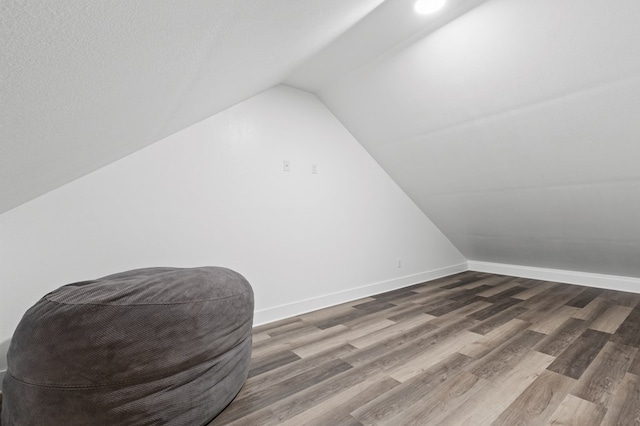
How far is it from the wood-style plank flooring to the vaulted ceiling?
4.01 ft

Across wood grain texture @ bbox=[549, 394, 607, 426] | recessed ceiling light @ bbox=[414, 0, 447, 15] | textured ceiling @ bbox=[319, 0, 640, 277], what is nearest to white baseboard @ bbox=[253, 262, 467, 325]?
textured ceiling @ bbox=[319, 0, 640, 277]

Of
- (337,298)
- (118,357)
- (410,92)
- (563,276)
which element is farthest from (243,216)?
(563,276)

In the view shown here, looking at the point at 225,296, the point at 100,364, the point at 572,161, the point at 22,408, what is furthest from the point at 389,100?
the point at 22,408

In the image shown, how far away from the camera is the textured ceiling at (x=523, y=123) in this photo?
178cm

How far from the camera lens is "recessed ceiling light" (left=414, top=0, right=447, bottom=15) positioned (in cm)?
182

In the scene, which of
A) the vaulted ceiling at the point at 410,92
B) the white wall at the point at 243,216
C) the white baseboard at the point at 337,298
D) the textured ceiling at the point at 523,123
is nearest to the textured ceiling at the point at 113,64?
the vaulted ceiling at the point at 410,92

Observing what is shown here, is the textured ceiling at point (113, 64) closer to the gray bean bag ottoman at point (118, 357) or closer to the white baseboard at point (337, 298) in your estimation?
the gray bean bag ottoman at point (118, 357)

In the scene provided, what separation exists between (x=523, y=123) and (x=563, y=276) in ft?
9.37

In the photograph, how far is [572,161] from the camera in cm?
246

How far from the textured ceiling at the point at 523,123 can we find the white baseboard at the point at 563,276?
11 cm

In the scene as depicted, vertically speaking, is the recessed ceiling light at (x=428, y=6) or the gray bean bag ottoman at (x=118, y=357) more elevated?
the recessed ceiling light at (x=428, y=6)

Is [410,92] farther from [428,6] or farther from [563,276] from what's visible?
[563,276]

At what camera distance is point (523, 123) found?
7.77 feet

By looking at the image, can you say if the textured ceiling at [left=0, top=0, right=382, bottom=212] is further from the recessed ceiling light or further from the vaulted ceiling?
the recessed ceiling light
